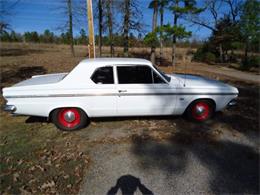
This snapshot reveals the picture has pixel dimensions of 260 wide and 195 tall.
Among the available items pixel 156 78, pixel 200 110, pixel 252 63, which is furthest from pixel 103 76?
pixel 252 63

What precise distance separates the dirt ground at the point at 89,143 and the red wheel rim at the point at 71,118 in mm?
234

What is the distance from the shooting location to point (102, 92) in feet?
14.4

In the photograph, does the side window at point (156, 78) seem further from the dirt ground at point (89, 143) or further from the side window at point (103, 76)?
the dirt ground at point (89, 143)

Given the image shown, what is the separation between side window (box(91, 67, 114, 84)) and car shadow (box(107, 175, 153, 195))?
2.11 m

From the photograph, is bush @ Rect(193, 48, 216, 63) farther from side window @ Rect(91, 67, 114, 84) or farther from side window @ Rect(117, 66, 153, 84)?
side window @ Rect(91, 67, 114, 84)

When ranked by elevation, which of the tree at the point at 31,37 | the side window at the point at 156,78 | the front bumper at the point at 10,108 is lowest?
the front bumper at the point at 10,108

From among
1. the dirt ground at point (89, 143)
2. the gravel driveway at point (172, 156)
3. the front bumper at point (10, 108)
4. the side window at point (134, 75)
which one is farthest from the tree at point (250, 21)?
the front bumper at point (10, 108)

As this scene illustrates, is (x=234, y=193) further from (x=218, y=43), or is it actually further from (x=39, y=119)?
(x=218, y=43)

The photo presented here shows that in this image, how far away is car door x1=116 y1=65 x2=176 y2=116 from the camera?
447 centimetres

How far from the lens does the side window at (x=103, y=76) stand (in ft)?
14.5

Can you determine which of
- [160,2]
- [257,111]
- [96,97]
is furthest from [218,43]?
[96,97]

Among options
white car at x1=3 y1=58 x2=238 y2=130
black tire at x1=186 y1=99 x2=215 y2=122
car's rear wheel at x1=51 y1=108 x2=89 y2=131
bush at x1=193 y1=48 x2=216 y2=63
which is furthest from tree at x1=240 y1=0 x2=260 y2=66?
car's rear wheel at x1=51 y1=108 x2=89 y2=131

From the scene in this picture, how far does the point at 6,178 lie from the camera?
3.12 metres

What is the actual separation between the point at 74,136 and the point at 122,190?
2011mm
